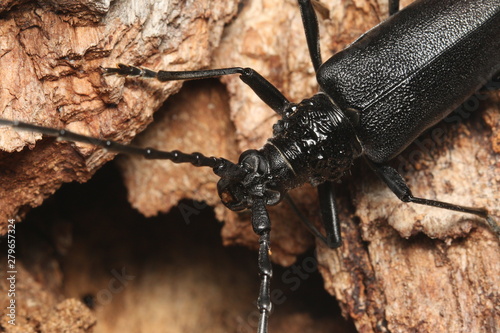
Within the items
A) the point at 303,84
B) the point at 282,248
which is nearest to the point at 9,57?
the point at 303,84

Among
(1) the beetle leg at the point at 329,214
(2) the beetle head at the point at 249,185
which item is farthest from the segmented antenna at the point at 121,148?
(1) the beetle leg at the point at 329,214

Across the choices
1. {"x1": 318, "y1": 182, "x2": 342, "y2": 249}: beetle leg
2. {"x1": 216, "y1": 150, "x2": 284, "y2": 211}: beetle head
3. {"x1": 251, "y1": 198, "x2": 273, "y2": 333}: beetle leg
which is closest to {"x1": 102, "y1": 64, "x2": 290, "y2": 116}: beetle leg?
{"x1": 216, "y1": 150, "x2": 284, "y2": 211}: beetle head

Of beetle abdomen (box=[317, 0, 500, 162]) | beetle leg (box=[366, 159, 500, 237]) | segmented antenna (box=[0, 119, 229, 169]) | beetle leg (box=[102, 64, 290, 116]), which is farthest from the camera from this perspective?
beetle abdomen (box=[317, 0, 500, 162])

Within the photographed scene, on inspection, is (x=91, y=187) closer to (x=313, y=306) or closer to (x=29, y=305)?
(x=29, y=305)

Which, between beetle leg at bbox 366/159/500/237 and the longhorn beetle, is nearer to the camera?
beetle leg at bbox 366/159/500/237

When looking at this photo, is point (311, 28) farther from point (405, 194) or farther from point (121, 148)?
point (121, 148)

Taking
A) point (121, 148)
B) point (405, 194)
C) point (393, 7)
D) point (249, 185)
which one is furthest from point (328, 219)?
point (121, 148)

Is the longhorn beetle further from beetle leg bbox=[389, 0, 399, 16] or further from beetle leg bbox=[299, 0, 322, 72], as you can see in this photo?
beetle leg bbox=[389, 0, 399, 16]

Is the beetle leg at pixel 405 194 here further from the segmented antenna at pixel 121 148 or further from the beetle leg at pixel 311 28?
the segmented antenna at pixel 121 148
